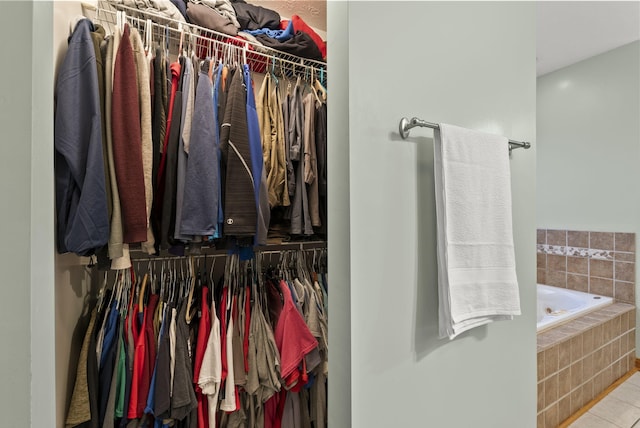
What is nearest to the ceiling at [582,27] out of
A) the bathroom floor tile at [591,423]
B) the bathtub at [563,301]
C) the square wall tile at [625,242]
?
the square wall tile at [625,242]

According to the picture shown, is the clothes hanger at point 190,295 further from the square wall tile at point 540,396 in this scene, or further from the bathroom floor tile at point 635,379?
the bathroom floor tile at point 635,379

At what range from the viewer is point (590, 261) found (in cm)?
270

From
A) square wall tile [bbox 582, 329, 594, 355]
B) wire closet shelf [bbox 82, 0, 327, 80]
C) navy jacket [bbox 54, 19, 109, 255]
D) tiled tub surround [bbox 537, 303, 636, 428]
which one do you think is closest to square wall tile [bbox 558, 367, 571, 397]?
tiled tub surround [bbox 537, 303, 636, 428]

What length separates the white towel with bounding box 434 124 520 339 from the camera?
2.39 feet

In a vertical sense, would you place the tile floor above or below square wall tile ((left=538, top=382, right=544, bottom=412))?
below

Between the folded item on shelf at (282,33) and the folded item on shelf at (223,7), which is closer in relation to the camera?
the folded item on shelf at (223,7)

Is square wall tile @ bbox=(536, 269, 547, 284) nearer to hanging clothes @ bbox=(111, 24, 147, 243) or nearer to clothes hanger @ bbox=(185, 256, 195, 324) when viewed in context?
clothes hanger @ bbox=(185, 256, 195, 324)

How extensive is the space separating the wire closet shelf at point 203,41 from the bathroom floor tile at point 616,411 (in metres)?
2.48

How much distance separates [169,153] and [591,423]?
250cm

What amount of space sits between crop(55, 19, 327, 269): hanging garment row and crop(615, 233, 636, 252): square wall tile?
277 cm

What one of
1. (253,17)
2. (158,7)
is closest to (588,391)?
(253,17)

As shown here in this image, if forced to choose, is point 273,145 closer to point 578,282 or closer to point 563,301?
point 563,301

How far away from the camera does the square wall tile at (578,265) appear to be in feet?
8.95

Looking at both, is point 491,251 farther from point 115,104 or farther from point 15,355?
point 115,104
